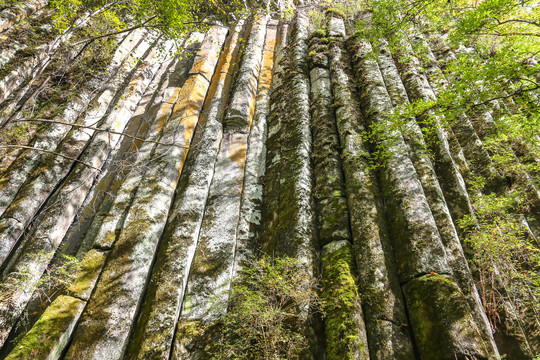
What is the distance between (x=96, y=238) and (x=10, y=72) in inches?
235

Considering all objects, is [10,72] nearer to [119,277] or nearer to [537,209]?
[119,277]

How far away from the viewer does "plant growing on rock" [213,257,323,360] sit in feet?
10.6

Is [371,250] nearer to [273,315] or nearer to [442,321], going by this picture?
[442,321]

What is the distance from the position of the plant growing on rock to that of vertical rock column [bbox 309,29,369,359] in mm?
286

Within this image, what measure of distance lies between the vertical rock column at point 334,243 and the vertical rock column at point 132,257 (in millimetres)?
3052

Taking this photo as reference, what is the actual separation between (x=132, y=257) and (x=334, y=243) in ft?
11.8

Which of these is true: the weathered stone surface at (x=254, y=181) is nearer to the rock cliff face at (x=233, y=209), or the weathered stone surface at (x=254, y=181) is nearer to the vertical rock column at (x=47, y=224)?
the rock cliff face at (x=233, y=209)

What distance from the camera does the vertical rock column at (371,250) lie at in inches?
128

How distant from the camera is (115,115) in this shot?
7086mm

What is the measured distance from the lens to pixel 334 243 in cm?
430

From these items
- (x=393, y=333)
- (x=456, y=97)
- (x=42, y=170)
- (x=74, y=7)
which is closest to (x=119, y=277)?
(x=42, y=170)

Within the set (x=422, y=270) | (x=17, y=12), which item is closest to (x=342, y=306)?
(x=422, y=270)

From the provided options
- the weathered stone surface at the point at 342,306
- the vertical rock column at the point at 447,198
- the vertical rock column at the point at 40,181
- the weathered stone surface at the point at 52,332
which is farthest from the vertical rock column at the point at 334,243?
the vertical rock column at the point at 40,181

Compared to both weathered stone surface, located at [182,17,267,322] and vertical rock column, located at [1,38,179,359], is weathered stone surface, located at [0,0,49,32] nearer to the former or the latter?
weathered stone surface, located at [182,17,267,322]
